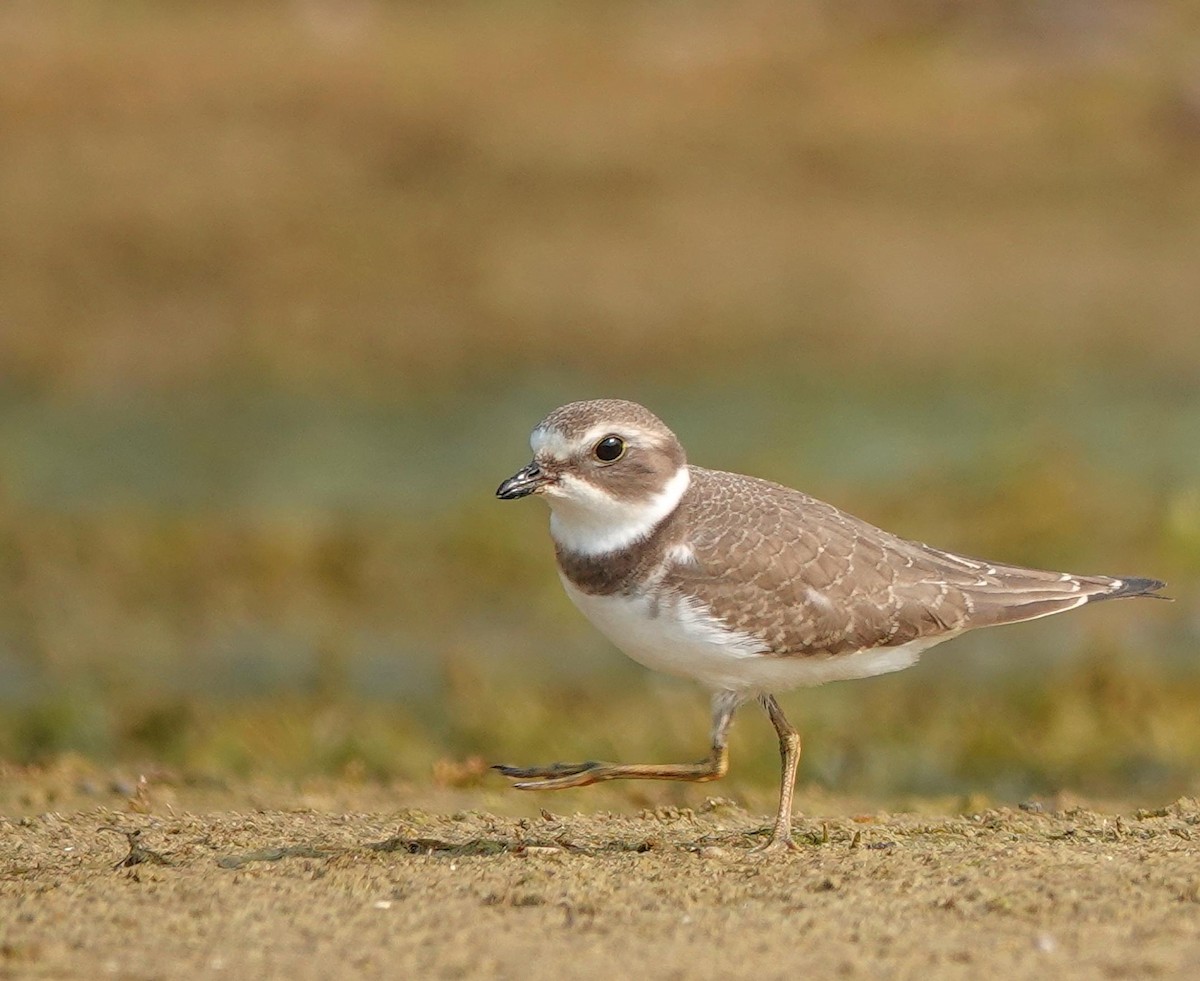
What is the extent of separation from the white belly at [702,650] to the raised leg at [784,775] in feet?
0.52

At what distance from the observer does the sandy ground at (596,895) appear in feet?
17.4

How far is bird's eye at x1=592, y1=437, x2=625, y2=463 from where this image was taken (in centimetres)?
680

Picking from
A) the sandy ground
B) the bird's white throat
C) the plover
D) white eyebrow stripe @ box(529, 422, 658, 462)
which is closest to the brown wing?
the plover

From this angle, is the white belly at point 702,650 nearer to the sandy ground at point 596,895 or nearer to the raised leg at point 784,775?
the raised leg at point 784,775

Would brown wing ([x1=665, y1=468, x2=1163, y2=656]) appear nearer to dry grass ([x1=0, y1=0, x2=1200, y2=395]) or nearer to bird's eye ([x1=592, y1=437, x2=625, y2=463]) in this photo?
bird's eye ([x1=592, y1=437, x2=625, y2=463])

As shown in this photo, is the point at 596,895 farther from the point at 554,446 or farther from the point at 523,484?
the point at 554,446

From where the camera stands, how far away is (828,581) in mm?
6695

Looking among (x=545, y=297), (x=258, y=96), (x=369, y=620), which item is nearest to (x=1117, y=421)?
(x=545, y=297)

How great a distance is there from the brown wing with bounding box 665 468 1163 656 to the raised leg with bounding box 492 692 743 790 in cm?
51

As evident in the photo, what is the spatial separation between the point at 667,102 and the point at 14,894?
644 inches

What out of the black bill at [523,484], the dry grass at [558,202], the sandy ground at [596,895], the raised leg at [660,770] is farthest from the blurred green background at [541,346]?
the black bill at [523,484]

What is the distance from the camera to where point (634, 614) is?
6523 mm

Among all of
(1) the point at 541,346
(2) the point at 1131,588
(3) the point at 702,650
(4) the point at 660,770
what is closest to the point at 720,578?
(3) the point at 702,650

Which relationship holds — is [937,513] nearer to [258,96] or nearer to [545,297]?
[545,297]
